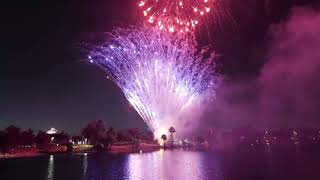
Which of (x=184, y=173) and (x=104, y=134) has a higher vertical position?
(x=104, y=134)

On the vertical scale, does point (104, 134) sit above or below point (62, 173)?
above

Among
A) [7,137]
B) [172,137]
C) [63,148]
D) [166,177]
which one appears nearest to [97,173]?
[166,177]

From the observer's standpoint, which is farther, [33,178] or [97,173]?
[97,173]

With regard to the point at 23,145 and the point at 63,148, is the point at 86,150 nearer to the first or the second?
the point at 63,148

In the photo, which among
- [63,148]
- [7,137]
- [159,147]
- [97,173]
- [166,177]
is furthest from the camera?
[159,147]

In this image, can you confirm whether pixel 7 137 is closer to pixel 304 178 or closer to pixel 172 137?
pixel 172 137

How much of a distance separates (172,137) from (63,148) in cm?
5488

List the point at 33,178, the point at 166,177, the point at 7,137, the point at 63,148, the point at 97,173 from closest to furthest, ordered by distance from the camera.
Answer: the point at 166,177 < the point at 33,178 < the point at 97,173 < the point at 7,137 < the point at 63,148

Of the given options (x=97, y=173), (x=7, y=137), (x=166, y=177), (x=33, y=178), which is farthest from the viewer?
(x=7, y=137)

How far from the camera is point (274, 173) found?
73125 mm

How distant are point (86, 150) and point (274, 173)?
117539 millimetres

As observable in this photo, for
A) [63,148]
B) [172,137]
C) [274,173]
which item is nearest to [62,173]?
[274,173]

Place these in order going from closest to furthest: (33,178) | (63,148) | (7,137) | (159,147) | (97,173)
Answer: (33,178) → (97,173) → (7,137) → (63,148) → (159,147)

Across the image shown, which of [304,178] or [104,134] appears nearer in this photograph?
[304,178]
